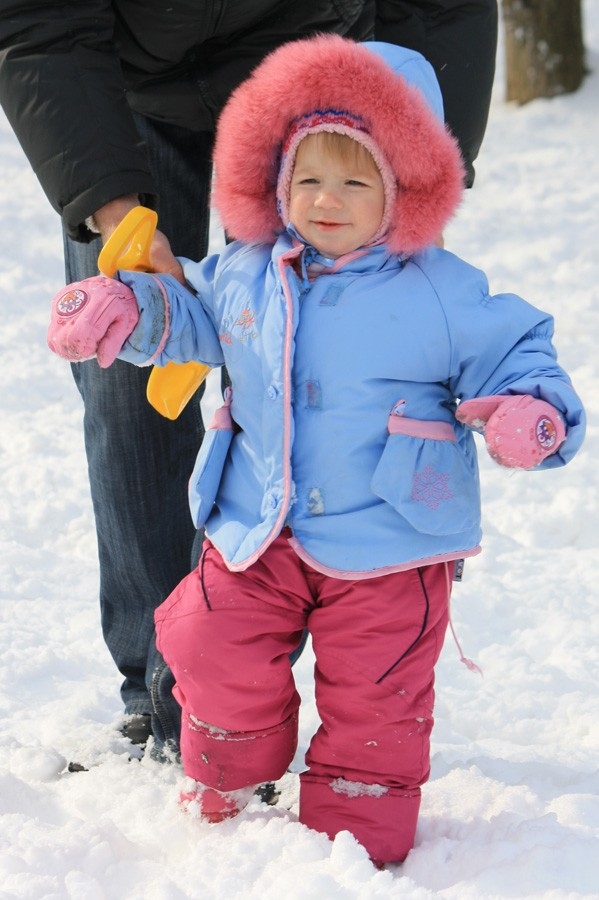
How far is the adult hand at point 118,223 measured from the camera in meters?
2.24

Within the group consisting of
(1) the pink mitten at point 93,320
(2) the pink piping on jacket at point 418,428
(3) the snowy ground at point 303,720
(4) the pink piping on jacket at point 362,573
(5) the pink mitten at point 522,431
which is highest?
(1) the pink mitten at point 93,320

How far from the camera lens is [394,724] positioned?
217 cm

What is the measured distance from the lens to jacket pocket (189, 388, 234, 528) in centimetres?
228

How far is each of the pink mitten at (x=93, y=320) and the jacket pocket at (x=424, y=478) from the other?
50 cm

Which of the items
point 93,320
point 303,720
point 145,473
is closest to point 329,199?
point 93,320

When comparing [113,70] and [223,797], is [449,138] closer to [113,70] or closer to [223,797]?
[113,70]

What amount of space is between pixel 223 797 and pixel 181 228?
3.96 feet

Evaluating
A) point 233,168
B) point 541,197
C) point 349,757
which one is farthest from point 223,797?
point 541,197

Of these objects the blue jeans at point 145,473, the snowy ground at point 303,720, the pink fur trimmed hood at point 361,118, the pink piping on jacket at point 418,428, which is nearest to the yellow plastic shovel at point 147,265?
the pink fur trimmed hood at point 361,118

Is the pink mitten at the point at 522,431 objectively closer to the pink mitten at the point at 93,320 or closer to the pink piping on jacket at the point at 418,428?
the pink piping on jacket at the point at 418,428

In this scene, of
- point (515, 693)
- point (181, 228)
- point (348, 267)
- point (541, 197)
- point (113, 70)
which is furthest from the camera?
point (541, 197)

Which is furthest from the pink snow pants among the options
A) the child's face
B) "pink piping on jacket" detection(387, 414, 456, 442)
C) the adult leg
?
the child's face

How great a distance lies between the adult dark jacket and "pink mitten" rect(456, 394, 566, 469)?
73cm

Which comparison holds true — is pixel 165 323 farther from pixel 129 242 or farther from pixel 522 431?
pixel 522 431
